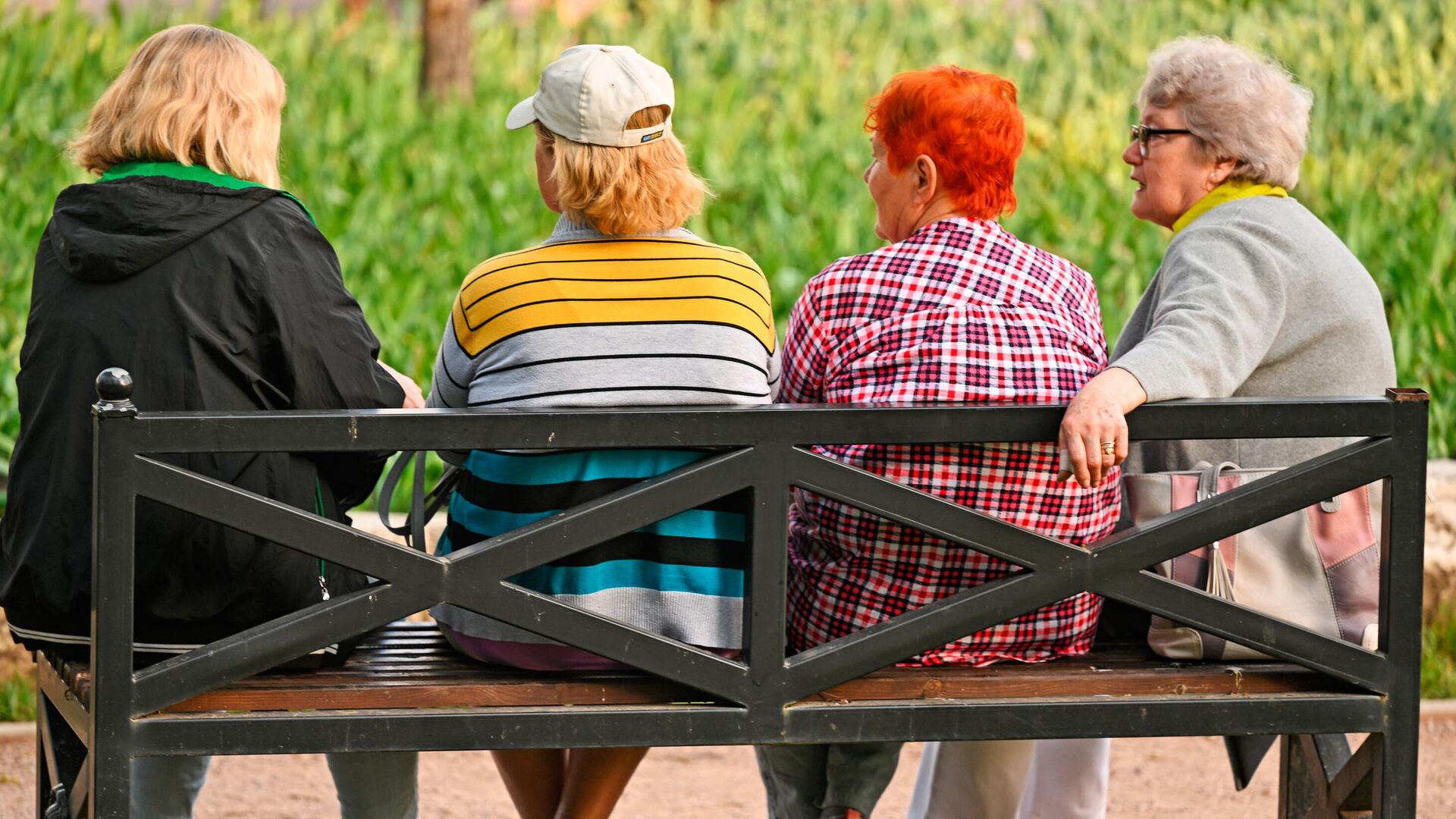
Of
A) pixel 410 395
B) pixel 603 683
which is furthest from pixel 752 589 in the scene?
pixel 410 395

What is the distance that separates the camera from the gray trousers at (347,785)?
9.79ft

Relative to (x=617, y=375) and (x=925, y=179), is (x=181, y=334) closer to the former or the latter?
(x=617, y=375)

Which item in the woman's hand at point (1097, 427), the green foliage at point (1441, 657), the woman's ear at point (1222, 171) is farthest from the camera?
the green foliage at point (1441, 657)

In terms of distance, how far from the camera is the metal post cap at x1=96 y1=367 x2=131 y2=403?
95.5 inches

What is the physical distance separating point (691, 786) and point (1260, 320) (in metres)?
2.41

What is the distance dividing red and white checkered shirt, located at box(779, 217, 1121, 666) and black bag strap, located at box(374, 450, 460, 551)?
0.66m

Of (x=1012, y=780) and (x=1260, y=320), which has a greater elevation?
(x=1260, y=320)

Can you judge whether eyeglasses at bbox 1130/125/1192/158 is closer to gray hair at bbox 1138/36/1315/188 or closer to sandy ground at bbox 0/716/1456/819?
gray hair at bbox 1138/36/1315/188

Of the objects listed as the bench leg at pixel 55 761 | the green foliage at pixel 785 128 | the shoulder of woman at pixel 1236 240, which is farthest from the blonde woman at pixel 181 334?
the green foliage at pixel 785 128

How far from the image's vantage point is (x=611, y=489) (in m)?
2.70

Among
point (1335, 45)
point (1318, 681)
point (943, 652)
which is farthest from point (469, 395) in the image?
point (1335, 45)

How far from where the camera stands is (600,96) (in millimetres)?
2635

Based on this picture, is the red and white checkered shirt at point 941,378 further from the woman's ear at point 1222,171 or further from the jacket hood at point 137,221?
the jacket hood at point 137,221

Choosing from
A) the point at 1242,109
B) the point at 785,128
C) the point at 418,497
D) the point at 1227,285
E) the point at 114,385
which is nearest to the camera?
the point at 114,385
